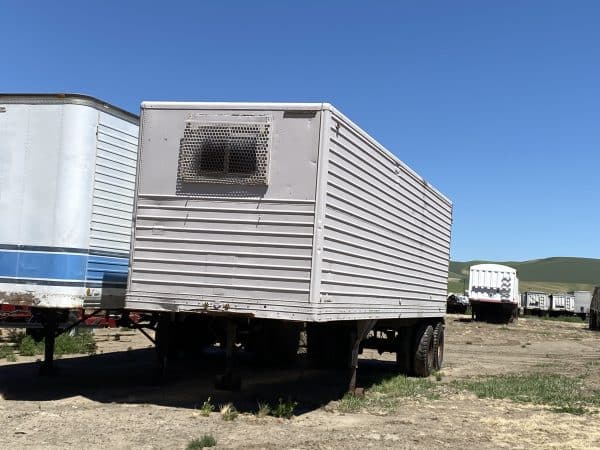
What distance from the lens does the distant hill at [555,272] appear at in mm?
132125

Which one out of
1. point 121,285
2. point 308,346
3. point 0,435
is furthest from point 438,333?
point 0,435

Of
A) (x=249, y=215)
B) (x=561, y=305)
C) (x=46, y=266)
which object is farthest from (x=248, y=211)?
(x=561, y=305)

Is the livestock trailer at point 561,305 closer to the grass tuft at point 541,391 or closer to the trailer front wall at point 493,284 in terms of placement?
the trailer front wall at point 493,284

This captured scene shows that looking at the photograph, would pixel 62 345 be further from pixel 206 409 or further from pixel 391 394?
pixel 206 409

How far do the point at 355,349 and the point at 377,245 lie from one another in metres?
1.42

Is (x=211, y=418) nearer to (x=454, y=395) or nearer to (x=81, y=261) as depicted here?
(x=81, y=261)

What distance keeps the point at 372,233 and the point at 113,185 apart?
343 centimetres

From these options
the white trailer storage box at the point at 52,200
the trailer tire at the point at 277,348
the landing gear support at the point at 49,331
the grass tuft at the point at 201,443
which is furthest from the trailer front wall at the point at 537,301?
the grass tuft at the point at 201,443

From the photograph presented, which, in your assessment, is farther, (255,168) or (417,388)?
(417,388)

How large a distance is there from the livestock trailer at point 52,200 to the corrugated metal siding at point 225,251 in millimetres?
826

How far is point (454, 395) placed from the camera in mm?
10969

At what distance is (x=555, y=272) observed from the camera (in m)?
151

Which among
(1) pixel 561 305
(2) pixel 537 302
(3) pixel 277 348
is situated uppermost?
(2) pixel 537 302

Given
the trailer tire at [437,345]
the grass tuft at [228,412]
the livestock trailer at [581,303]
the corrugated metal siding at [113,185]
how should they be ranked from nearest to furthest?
the grass tuft at [228,412] → the corrugated metal siding at [113,185] → the trailer tire at [437,345] → the livestock trailer at [581,303]
